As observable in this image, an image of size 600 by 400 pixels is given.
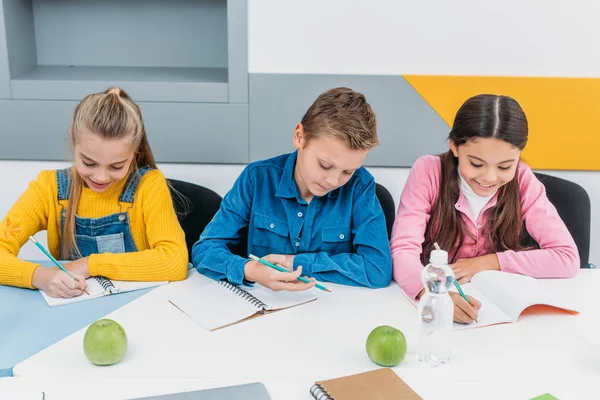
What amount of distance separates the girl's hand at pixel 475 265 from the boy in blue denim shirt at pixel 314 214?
0.21 m

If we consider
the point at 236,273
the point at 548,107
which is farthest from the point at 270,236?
the point at 548,107

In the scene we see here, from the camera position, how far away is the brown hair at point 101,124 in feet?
5.34

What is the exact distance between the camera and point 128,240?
1.80m

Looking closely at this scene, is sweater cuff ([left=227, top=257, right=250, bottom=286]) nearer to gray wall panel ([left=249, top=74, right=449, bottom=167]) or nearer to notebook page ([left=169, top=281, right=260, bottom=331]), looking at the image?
notebook page ([left=169, top=281, right=260, bottom=331])

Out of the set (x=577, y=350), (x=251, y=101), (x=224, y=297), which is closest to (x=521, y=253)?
(x=577, y=350)

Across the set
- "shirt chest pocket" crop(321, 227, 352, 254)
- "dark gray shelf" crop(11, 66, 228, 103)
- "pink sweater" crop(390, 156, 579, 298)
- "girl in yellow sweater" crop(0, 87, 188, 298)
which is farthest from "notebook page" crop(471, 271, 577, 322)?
"dark gray shelf" crop(11, 66, 228, 103)

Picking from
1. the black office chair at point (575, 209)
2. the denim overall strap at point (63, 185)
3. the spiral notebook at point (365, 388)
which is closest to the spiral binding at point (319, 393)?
the spiral notebook at point (365, 388)

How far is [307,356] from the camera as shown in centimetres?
117

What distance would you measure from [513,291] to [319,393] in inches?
24.1

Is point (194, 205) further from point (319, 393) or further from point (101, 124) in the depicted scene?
point (319, 393)

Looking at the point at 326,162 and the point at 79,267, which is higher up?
the point at 326,162

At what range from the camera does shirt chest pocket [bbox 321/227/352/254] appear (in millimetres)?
1664

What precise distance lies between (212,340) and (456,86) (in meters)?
1.49

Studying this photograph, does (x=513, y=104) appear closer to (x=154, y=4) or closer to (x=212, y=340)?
(x=212, y=340)
